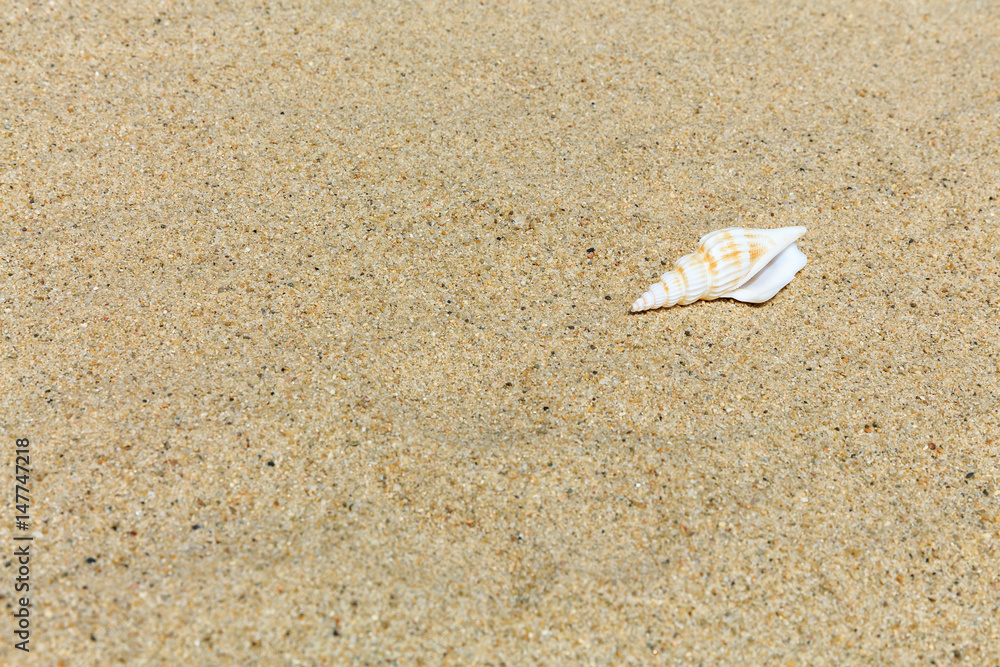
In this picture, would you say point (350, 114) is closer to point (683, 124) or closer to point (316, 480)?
point (683, 124)

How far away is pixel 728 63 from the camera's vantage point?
380cm

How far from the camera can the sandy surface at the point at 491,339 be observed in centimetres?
212

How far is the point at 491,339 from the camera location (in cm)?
273

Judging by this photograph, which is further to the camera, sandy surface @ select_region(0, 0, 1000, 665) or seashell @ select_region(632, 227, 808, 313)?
seashell @ select_region(632, 227, 808, 313)

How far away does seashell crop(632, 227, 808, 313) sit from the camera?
9.05ft

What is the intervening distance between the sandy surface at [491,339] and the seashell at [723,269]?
0.27 feet

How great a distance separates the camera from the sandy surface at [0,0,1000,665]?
2.12 meters

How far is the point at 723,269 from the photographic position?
2764mm

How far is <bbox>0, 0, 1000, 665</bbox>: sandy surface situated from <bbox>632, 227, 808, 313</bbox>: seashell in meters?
0.08

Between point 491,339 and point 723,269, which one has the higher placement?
point 723,269

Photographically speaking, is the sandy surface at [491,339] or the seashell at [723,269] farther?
the seashell at [723,269]

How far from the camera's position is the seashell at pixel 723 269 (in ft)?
9.05

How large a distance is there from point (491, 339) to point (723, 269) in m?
0.97

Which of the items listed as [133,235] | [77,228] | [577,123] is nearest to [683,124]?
[577,123]
